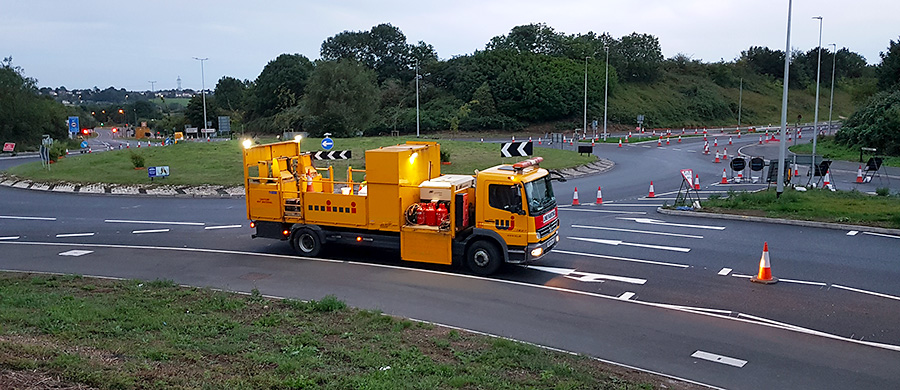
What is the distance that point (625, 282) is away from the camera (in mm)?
13789

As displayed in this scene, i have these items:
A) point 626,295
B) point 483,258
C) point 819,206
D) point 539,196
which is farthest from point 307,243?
point 819,206

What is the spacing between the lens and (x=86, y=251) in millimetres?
→ 17188

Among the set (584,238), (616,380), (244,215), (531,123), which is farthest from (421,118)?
(616,380)

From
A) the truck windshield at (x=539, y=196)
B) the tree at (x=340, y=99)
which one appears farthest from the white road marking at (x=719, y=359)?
the tree at (x=340, y=99)

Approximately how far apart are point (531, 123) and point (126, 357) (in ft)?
237

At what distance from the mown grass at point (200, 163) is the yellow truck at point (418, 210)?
13230 millimetres

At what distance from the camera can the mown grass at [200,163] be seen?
3069 cm

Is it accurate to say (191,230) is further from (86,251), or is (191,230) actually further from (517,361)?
(517,361)

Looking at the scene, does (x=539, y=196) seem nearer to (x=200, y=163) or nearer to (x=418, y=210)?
(x=418, y=210)

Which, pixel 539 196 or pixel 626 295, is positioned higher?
pixel 539 196

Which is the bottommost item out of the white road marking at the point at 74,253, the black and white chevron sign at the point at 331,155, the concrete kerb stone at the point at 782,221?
the white road marking at the point at 74,253

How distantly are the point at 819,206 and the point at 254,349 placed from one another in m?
18.9

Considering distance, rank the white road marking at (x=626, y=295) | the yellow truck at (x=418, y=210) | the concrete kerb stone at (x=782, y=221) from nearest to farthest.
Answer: the white road marking at (x=626, y=295), the yellow truck at (x=418, y=210), the concrete kerb stone at (x=782, y=221)

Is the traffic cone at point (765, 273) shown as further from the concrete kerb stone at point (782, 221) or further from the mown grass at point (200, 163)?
the mown grass at point (200, 163)
